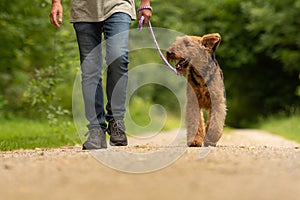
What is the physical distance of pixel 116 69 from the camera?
248 inches

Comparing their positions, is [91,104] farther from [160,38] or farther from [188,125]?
[160,38]

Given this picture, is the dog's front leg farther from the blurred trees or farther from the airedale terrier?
the blurred trees

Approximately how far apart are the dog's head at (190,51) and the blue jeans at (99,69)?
2.26 ft

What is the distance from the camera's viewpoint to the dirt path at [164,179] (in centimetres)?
350

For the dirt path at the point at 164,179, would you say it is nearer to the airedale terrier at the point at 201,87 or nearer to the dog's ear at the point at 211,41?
the airedale terrier at the point at 201,87

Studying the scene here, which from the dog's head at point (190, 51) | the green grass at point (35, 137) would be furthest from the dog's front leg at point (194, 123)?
the green grass at point (35, 137)

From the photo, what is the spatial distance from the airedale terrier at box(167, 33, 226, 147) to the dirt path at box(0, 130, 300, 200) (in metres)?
1.53

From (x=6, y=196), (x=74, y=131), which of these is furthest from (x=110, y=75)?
(x=74, y=131)

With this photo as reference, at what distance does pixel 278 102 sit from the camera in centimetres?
2170

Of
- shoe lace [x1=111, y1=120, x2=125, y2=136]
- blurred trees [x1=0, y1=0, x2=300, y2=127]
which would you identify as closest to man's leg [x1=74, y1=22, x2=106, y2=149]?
shoe lace [x1=111, y1=120, x2=125, y2=136]

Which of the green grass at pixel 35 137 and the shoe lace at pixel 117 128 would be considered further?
the green grass at pixel 35 137

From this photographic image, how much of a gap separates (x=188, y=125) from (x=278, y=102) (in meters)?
15.6

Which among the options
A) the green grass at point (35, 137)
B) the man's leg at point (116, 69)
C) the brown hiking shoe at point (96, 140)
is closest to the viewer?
the brown hiking shoe at point (96, 140)

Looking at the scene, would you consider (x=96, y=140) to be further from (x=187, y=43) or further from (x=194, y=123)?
(x=187, y=43)
